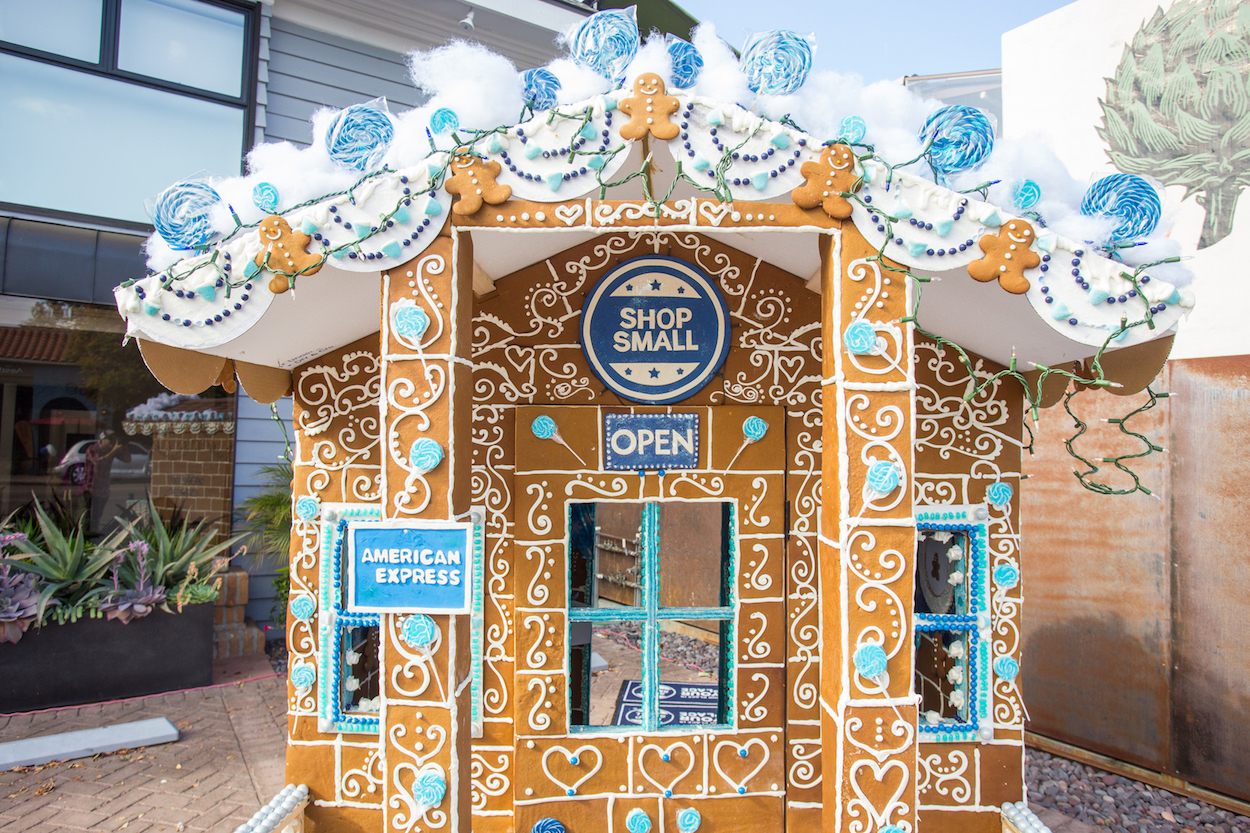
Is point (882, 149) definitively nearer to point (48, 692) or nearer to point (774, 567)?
point (774, 567)

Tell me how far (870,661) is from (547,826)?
1898 millimetres

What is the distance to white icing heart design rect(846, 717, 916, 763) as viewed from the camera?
99.4 inches

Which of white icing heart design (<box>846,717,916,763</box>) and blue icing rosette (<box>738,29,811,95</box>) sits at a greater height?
blue icing rosette (<box>738,29,811,95</box>)

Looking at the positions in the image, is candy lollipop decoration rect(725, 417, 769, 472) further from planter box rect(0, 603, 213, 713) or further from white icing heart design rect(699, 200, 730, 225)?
planter box rect(0, 603, 213, 713)

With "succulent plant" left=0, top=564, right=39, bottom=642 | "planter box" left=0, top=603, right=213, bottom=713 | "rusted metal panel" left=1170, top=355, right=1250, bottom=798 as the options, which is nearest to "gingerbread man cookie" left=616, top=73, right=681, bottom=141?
"rusted metal panel" left=1170, top=355, right=1250, bottom=798

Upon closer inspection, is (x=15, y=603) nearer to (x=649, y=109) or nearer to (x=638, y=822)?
(x=638, y=822)

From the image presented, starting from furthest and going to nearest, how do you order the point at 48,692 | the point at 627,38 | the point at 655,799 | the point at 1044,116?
the point at 1044,116, the point at 48,692, the point at 655,799, the point at 627,38

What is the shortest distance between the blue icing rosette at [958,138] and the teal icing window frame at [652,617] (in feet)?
5.81

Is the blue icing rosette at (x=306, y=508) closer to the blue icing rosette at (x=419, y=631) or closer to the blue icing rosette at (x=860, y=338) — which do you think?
the blue icing rosette at (x=419, y=631)

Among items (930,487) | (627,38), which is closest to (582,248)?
(627,38)

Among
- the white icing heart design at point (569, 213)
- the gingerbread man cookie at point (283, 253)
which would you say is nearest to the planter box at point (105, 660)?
the gingerbread man cookie at point (283, 253)

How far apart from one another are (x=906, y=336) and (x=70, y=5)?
8689mm

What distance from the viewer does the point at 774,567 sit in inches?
140

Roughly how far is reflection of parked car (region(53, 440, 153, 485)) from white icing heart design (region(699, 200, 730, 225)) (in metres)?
7.14
